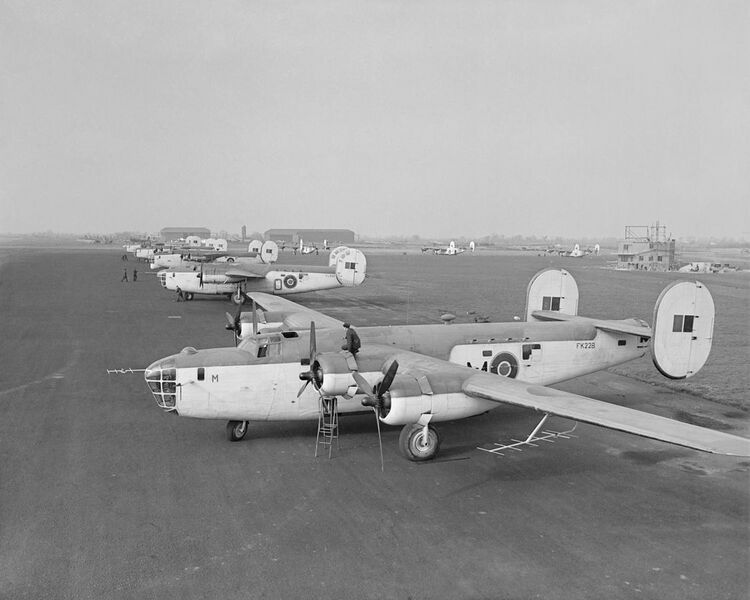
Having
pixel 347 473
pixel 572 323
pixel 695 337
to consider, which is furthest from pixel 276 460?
pixel 695 337

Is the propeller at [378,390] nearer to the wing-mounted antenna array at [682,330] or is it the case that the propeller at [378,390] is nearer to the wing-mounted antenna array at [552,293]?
the wing-mounted antenna array at [682,330]

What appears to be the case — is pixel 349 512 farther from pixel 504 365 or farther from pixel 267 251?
pixel 267 251

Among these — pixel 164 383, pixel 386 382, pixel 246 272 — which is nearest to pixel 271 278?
pixel 246 272

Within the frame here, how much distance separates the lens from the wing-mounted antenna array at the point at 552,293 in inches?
869

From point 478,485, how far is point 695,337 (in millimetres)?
9571

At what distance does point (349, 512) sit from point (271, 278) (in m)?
34.5

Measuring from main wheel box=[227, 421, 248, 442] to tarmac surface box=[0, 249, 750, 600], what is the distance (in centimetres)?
27

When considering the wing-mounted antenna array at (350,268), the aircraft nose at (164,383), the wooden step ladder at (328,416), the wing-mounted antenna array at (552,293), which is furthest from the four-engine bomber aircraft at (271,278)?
the aircraft nose at (164,383)

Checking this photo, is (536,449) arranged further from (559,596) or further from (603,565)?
(559,596)

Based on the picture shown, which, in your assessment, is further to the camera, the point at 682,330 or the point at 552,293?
the point at 552,293

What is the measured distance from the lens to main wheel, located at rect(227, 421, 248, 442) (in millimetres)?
15062

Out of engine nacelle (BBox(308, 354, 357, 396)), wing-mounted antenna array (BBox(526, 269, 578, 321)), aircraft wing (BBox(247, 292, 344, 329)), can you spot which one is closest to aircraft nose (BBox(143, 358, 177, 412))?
engine nacelle (BBox(308, 354, 357, 396))

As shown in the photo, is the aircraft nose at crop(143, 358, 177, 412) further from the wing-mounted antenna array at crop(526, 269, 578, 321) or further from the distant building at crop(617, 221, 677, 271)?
the distant building at crop(617, 221, 677, 271)

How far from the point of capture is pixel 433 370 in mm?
13672
